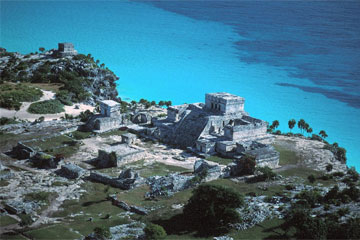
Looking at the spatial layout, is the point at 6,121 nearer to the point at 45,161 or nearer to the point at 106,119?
the point at 106,119

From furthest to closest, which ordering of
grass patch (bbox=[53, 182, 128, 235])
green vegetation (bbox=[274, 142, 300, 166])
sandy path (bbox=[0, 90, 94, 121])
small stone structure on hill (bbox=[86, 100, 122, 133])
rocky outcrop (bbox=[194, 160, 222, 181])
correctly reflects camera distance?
1. sandy path (bbox=[0, 90, 94, 121])
2. small stone structure on hill (bbox=[86, 100, 122, 133])
3. green vegetation (bbox=[274, 142, 300, 166])
4. rocky outcrop (bbox=[194, 160, 222, 181])
5. grass patch (bbox=[53, 182, 128, 235])

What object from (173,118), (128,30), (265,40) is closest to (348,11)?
(265,40)

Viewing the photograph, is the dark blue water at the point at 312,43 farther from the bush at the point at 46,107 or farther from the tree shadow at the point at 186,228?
the tree shadow at the point at 186,228

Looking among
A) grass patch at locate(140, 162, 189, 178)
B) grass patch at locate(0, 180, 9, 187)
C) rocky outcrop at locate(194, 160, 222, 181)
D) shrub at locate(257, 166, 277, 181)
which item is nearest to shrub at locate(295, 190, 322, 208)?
shrub at locate(257, 166, 277, 181)

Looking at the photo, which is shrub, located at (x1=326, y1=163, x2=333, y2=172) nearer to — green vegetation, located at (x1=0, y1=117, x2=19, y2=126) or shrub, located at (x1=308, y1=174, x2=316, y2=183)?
shrub, located at (x1=308, y1=174, x2=316, y2=183)

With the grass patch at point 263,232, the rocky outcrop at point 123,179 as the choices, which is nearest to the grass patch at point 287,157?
the grass patch at point 263,232

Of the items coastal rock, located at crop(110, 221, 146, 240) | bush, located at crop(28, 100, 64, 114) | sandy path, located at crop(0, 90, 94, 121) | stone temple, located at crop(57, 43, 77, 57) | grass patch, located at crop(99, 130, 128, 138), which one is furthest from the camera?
stone temple, located at crop(57, 43, 77, 57)
